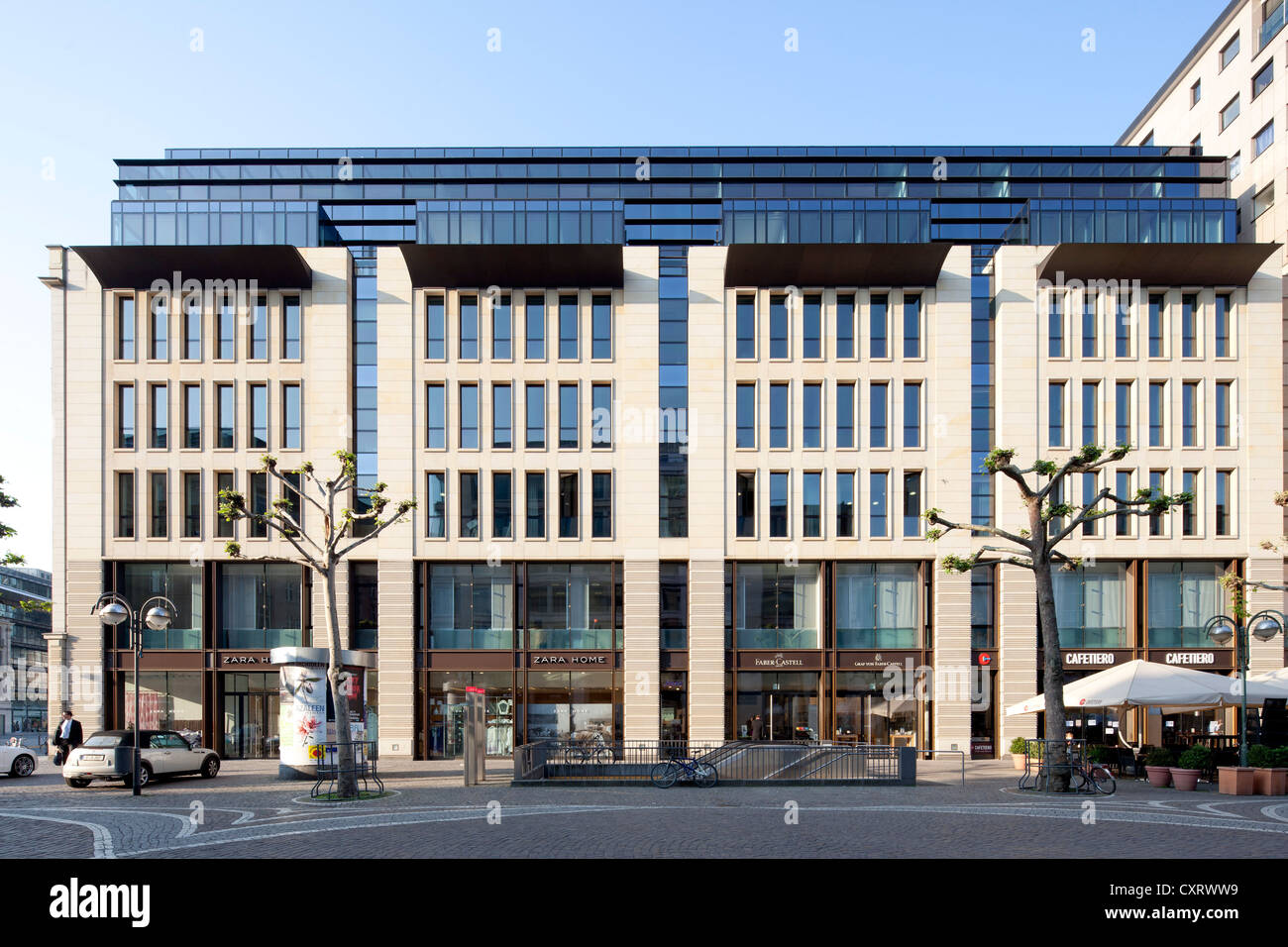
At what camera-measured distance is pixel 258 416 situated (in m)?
40.2

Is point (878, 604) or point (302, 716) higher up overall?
point (878, 604)

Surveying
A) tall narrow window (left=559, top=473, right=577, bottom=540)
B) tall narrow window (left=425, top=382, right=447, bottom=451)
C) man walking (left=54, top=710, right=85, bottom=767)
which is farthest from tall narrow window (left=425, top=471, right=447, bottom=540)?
man walking (left=54, top=710, right=85, bottom=767)

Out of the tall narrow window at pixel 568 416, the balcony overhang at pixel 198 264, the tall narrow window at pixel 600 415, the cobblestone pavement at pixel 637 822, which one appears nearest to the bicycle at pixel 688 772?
the cobblestone pavement at pixel 637 822

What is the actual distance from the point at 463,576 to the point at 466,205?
14.2 meters

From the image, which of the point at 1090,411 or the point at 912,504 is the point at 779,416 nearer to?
the point at 912,504

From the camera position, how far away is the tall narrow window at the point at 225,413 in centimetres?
4016

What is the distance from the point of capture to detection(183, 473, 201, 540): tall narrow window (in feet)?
131

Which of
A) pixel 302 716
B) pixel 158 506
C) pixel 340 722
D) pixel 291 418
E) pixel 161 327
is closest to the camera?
pixel 340 722

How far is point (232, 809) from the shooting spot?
67.8 feet

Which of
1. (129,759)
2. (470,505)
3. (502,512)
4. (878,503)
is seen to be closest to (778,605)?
(878,503)

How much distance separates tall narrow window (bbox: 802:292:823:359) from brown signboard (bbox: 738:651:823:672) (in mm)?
11294

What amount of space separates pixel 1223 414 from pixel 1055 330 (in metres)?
7.05

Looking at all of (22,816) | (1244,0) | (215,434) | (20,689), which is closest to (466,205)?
(215,434)

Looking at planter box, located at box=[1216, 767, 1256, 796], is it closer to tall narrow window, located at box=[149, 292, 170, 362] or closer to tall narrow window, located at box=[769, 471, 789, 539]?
tall narrow window, located at box=[769, 471, 789, 539]
